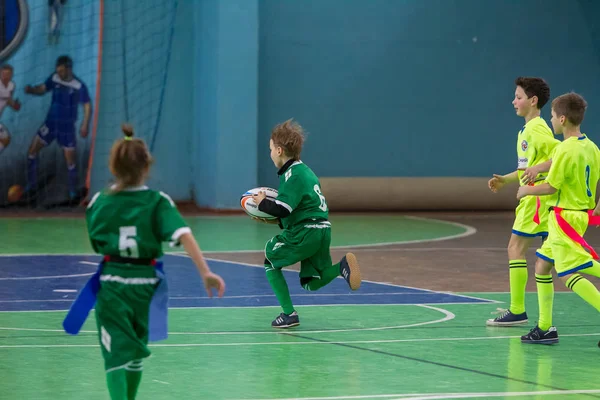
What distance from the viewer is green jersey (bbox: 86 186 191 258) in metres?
5.09

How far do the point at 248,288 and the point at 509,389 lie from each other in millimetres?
4436

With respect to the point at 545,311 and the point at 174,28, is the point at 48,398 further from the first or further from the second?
the point at 174,28

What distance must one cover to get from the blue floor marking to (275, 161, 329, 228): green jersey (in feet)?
4.66

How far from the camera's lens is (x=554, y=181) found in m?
7.32

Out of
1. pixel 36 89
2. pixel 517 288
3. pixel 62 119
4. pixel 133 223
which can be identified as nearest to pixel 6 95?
pixel 36 89

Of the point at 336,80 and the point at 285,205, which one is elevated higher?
the point at 336,80

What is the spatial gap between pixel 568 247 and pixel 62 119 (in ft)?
41.0

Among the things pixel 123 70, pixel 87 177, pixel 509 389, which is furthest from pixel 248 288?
pixel 123 70

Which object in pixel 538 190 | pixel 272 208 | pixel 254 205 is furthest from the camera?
pixel 254 205

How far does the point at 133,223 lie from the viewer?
5102mm

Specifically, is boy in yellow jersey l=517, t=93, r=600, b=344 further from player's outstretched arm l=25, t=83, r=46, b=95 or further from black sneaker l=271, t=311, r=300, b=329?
player's outstretched arm l=25, t=83, r=46, b=95

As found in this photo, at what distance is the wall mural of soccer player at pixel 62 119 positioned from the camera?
18.2 metres

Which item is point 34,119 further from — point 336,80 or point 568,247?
point 568,247

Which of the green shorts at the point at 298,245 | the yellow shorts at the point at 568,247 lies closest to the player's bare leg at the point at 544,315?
the yellow shorts at the point at 568,247
